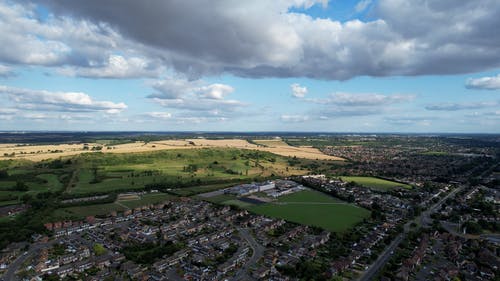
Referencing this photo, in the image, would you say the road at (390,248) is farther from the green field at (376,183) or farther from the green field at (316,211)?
the green field at (376,183)

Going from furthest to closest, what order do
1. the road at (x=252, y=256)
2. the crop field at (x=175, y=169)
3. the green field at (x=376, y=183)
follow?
the crop field at (x=175, y=169) < the green field at (x=376, y=183) < the road at (x=252, y=256)

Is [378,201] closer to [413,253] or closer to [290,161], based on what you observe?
[413,253]

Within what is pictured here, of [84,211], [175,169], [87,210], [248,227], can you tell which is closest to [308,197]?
[248,227]

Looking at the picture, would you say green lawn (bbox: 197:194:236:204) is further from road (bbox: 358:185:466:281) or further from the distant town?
road (bbox: 358:185:466:281)

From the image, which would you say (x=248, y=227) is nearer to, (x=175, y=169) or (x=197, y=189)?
(x=197, y=189)

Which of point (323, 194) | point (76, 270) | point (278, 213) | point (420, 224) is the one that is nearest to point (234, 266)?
point (76, 270)

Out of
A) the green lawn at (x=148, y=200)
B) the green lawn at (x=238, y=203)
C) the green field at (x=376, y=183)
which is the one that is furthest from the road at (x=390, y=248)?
the green lawn at (x=148, y=200)

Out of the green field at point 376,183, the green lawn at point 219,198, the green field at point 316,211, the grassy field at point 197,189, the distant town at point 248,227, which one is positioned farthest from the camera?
the green field at point 376,183
